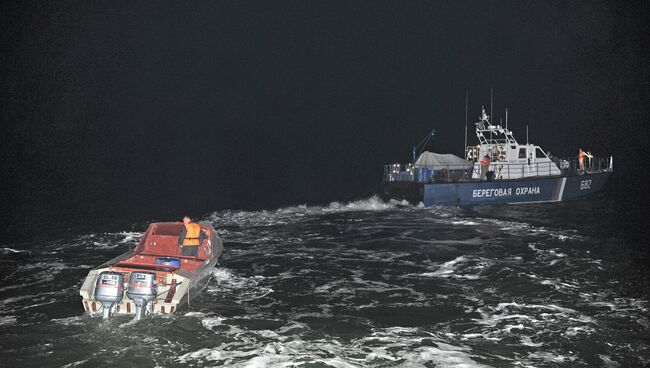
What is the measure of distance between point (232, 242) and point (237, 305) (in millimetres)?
8764

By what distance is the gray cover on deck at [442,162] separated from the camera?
31.8m

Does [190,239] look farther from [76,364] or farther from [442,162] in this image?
[442,162]

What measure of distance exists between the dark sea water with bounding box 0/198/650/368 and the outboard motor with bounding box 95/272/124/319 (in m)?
0.45

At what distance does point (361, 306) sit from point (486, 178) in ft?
69.2

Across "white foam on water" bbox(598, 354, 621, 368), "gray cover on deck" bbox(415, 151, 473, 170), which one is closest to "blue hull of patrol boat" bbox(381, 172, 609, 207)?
"gray cover on deck" bbox(415, 151, 473, 170)

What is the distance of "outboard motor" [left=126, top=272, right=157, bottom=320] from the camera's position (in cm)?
1106

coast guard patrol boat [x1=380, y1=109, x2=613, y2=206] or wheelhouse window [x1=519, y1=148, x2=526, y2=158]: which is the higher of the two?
wheelhouse window [x1=519, y1=148, x2=526, y2=158]

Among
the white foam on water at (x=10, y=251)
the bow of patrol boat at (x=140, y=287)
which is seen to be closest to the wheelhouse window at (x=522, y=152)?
the bow of patrol boat at (x=140, y=287)

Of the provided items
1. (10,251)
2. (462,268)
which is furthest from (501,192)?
(10,251)

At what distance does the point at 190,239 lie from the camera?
47.3 ft

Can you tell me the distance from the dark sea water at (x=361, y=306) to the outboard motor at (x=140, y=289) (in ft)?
1.49

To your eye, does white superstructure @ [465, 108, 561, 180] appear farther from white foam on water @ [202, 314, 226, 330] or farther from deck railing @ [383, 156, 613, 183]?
white foam on water @ [202, 314, 226, 330]

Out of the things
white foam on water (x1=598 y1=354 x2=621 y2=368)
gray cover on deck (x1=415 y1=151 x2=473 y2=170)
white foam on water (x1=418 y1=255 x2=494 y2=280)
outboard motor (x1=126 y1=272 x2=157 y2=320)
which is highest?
gray cover on deck (x1=415 y1=151 x2=473 y2=170)

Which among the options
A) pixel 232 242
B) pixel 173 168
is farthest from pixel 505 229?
pixel 173 168
